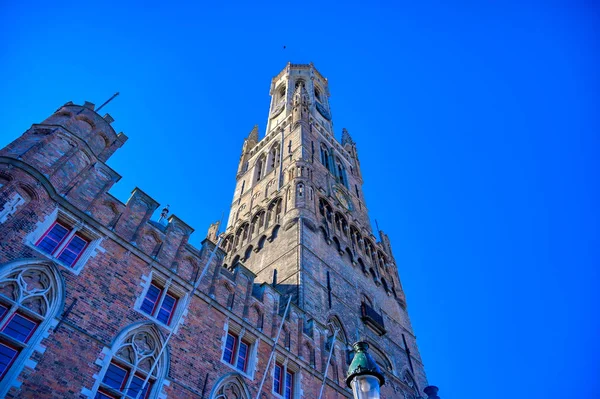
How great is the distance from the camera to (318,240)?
26.7m

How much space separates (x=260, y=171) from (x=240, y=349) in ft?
88.0

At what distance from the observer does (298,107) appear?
146 feet

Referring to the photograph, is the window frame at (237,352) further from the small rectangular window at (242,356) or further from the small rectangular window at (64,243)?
the small rectangular window at (64,243)

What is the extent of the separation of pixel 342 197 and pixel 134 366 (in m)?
26.3

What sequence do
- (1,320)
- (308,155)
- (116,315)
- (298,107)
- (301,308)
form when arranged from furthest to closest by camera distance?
(298,107)
(308,155)
(301,308)
(116,315)
(1,320)

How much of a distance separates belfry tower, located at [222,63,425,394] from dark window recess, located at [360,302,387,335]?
0.06 m

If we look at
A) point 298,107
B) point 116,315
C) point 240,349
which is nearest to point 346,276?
point 240,349

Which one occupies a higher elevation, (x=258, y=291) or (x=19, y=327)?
(x=258, y=291)

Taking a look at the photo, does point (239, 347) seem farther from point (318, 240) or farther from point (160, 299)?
point (318, 240)

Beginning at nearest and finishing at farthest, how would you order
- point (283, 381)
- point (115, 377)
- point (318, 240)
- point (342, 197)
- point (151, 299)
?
point (115, 377) → point (151, 299) → point (283, 381) → point (318, 240) → point (342, 197)

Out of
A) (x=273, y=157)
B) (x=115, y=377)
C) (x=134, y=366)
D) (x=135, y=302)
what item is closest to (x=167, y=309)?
(x=135, y=302)

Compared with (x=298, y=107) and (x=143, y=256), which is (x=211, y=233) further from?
(x=143, y=256)

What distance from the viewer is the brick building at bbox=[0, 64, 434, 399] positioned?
10.8 metres

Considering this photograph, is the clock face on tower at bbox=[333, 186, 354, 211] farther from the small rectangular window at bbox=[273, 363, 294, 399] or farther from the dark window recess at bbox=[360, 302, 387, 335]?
the small rectangular window at bbox=[273, 363, 294, 399]
